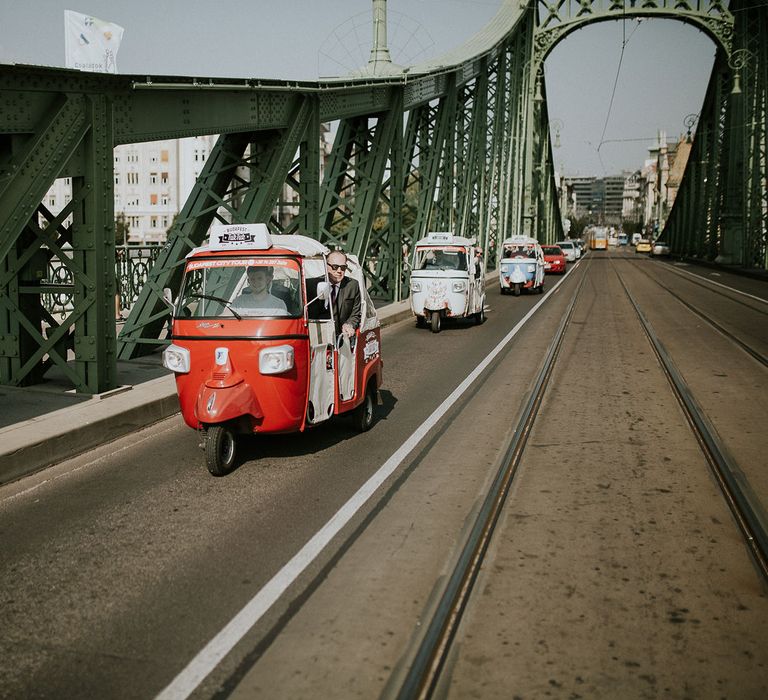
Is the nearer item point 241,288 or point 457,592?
point 457,592

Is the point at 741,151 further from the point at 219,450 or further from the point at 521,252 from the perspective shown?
the point at 219,450

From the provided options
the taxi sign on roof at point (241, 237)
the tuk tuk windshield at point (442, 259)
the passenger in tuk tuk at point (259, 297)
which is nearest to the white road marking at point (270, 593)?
the passenger in tuk tuk at point (259, 297)


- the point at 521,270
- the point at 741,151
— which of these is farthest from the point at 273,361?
the point at 741,151

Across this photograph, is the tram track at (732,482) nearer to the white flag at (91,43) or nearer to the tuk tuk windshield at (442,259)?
the white flag at (91,43)

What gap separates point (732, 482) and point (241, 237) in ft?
15.3

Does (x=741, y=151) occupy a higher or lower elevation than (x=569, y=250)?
higher

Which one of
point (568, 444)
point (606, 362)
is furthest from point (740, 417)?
point (606, 362)

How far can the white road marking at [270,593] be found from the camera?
3.58 meters

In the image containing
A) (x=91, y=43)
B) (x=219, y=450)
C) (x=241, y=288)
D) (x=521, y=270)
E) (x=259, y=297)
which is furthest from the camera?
(x=521, y=270)

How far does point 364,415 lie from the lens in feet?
27.7

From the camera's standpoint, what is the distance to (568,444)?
25.6ft

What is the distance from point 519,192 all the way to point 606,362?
3918 cm

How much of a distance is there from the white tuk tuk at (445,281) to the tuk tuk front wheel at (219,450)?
1137 cm

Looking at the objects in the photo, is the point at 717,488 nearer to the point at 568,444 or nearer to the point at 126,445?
the point at 568,444
